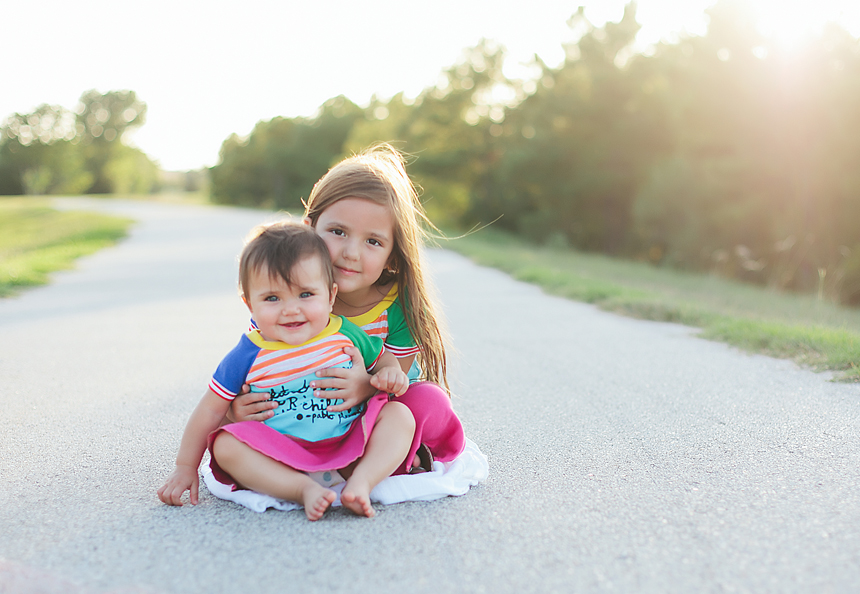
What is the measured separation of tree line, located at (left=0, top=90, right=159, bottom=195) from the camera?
5700cm

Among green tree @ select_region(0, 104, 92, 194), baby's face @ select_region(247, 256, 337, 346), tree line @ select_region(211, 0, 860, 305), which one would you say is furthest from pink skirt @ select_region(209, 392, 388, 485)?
green tree @ select_region(0, 104, 92, 194)

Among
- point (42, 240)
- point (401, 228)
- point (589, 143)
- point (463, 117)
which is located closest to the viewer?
point (401, 228)

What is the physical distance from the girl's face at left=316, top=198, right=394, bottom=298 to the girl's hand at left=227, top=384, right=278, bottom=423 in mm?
459

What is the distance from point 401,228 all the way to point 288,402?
2.41 ft

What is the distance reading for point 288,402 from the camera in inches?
87.1

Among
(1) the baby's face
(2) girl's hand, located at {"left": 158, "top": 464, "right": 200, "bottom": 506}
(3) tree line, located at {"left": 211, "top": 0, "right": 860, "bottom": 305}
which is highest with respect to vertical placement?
(3) tree line, located at {"left": 211, "top": 0, "right": 860, "bottom": 305}

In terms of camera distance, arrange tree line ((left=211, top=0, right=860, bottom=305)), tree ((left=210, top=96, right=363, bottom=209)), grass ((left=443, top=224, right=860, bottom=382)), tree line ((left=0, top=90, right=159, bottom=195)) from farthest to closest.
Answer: tree line ((left=0, top=90, right=159, bottom=195)) → tree ((left=210, top=96, right=363, bottom=209)) → tree line ((left=211, top=0, right=860, bottom=305)) → grass ((left=443, top=224, right=860, bottom=382))

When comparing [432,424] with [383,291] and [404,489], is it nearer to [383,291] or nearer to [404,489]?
[404,489]

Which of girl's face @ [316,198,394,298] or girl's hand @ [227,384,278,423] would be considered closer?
girl's hand @ [227,384,278,423]

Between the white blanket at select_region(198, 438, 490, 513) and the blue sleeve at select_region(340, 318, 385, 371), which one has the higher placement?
the blue sleeve at select_region(340, 318, 385, 371)

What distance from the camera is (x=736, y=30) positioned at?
1803 cm

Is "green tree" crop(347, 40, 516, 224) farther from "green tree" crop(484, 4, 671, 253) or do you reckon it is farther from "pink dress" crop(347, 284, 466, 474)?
"pink dress" crop(347, 284, 466, 474)

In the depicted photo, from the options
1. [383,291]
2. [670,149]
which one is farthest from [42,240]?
[670,149]

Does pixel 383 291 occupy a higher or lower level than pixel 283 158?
lower
